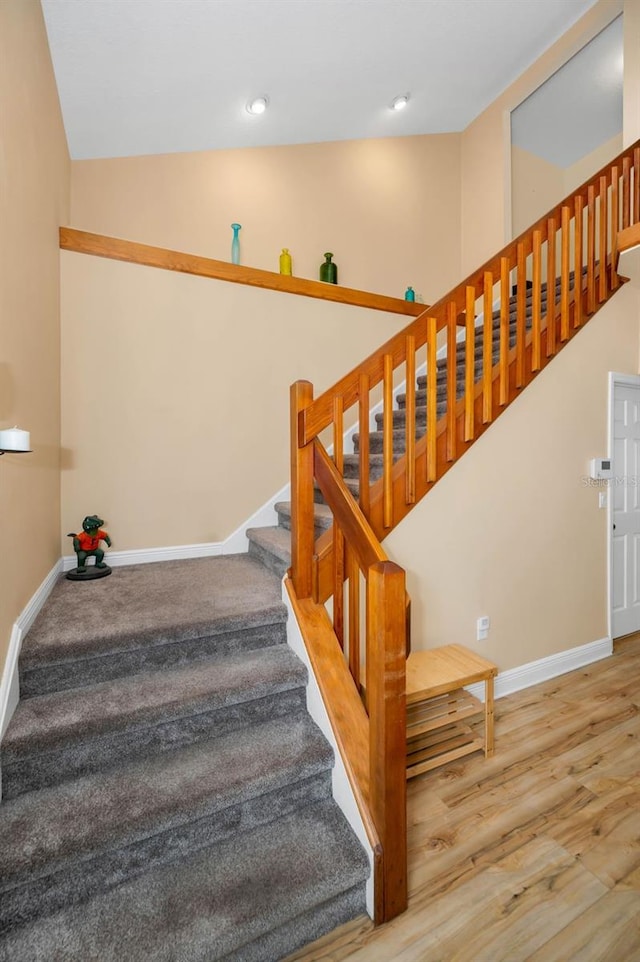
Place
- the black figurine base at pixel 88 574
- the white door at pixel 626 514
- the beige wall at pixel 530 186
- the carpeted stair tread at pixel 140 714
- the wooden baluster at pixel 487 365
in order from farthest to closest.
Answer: the beige wall at pixel 530 186, the white door at pixel 626 514, the black figurine base at pixel 88 574, the wooden baluster at pixel 487 365, the carpeted stair tread at pixel 140 714

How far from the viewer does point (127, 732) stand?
153 cm

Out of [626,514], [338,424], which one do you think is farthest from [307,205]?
[626,514]

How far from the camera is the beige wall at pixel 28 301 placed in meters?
1.58

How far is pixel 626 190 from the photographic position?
9.91 feet

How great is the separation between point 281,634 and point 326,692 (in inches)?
16.7

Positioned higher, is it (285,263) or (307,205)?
(307,205)

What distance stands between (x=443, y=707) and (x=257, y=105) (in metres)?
4.02

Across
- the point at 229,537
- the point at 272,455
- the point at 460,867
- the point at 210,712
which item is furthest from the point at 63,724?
the point at 272,455

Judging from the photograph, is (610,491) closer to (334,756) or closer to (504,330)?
(504,330)

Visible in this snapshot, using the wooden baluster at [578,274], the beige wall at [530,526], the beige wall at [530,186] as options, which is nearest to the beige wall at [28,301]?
the beige wall at [530,526]

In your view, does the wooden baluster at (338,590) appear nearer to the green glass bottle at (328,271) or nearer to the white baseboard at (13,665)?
the white baseboard at (13,665)

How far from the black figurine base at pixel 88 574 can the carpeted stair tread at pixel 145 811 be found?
1231 millimetres

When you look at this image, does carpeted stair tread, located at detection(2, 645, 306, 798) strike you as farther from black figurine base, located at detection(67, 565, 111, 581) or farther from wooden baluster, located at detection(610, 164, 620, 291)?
wooden baluster, located at detection(610, 164, 620, 291)

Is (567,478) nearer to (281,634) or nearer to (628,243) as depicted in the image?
(628,243)
